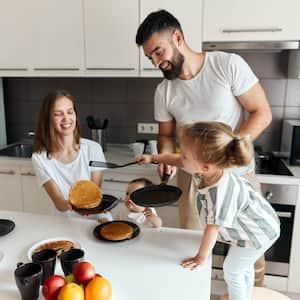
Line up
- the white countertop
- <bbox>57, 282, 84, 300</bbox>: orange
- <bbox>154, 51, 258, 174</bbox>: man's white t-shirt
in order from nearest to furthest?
<bbox>57, 282, 84, 300</bbox>: orange → the white countertop → <bbox>154, 51, 258, 174</bbox>: man's white t-shirt

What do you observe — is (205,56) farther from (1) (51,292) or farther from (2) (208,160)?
(1) (51,292)

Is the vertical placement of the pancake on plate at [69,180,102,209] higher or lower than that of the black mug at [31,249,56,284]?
higher

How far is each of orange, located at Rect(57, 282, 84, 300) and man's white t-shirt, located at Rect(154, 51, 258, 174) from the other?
3.34 feet

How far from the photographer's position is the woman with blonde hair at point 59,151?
1.64 metres

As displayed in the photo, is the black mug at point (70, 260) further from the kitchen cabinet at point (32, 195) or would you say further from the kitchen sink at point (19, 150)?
the kitchen sink at point (19, 150)

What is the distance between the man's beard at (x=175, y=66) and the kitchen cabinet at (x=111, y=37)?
2.09 ft

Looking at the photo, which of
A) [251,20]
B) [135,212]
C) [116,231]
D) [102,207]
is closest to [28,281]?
[116,231]

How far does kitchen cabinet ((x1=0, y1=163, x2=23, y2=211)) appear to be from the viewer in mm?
2264

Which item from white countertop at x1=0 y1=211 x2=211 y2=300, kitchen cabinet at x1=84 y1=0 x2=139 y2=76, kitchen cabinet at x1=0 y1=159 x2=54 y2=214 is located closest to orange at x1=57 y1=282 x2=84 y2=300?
white countertop at x1=0 y1=211 x2=211 y2=300

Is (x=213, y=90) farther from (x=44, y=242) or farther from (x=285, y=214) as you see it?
(x=44, y=242)

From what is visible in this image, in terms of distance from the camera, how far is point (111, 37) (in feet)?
7.06

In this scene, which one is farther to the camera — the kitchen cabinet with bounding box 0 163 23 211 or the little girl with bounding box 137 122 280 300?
the kitchen cabinet with bounding box 0 163 23 211

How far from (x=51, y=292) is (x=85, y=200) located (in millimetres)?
553

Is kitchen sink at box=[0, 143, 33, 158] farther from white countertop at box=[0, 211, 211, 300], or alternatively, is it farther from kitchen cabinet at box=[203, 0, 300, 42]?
kitchen cabinet at box=[203, 0, 300, 42]
